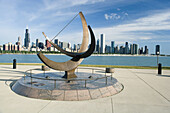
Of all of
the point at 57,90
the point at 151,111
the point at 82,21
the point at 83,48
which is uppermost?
the point at 82,21

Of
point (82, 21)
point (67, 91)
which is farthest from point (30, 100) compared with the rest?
point (82, 21)

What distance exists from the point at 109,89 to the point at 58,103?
8.53ft

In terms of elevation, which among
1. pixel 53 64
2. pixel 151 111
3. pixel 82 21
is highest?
pixel 82 21

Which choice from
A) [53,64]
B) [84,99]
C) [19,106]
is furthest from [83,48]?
[19,106]

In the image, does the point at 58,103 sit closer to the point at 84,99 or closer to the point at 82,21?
the point at 84,99

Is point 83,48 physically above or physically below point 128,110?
above

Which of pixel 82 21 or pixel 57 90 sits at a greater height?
pixel 82 21

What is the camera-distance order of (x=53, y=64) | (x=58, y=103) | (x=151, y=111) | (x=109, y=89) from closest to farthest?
(x=151, y=111) < (x=58, y=103) < (x=109, y=89) < (x=53, y=64)

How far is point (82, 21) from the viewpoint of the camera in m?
9.48

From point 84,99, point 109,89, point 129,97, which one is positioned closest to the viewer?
point 84,99

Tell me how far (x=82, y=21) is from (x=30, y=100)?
594 cm

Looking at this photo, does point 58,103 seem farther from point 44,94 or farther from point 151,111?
point 151,111

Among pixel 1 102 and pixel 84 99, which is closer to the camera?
pixel 1 102

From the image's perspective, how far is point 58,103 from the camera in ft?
17.7
